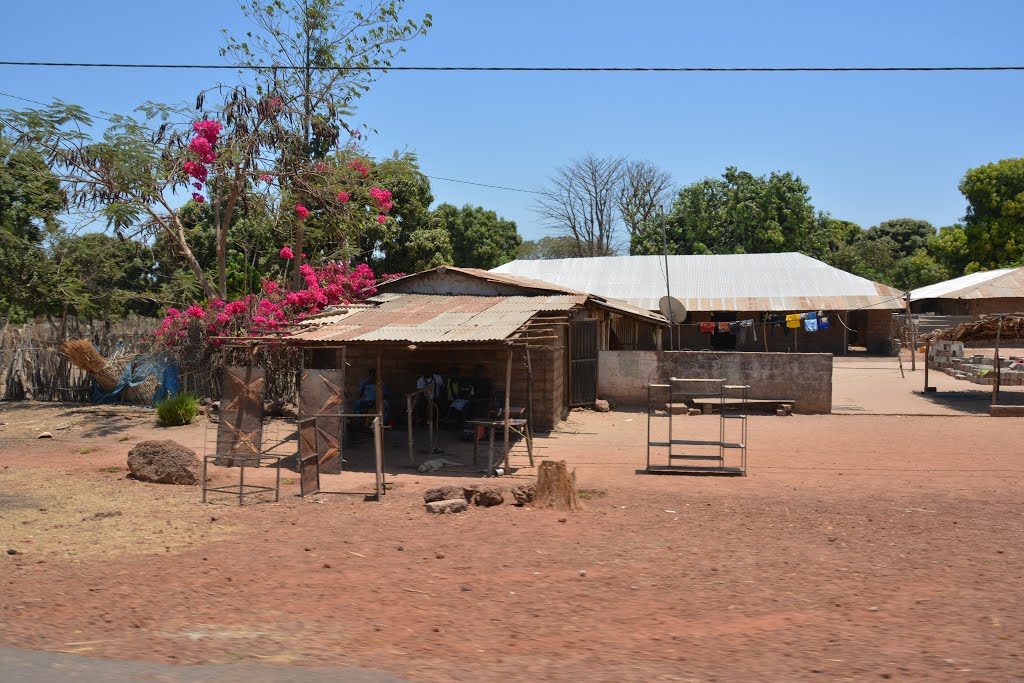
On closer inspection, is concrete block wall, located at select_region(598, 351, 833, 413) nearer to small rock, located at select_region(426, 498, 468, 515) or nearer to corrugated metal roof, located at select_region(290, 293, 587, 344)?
Result: corrugated metal roof, located at select_region(290, 293, 587, 344)

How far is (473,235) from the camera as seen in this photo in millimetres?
40156

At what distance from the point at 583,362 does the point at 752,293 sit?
17.2 metres

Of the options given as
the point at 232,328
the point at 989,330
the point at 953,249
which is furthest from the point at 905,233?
the point at 232,328

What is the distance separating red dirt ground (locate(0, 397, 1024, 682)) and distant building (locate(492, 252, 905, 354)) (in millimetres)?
21708

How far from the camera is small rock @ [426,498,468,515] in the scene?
933 cm

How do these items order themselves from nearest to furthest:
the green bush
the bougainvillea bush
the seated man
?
the seated man
the green bush
the bougainvillea bush

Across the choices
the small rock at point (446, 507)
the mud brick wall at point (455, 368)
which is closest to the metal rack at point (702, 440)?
the mud brick wall at point (455, 368)

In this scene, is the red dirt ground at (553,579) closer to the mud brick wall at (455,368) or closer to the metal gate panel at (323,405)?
the metal gate panel at (323,405)

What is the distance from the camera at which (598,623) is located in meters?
5.83

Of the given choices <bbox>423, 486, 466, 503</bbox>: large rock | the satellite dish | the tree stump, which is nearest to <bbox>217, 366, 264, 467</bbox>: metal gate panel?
<bbox>423, 486, 466, 503</bbox>: large rock

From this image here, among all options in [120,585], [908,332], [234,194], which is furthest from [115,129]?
[908,332]

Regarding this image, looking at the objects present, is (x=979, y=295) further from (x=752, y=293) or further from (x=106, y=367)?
(x=106, y=367)

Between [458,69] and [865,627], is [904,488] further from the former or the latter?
[458,69]

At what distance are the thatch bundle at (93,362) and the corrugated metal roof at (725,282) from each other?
746 inches
